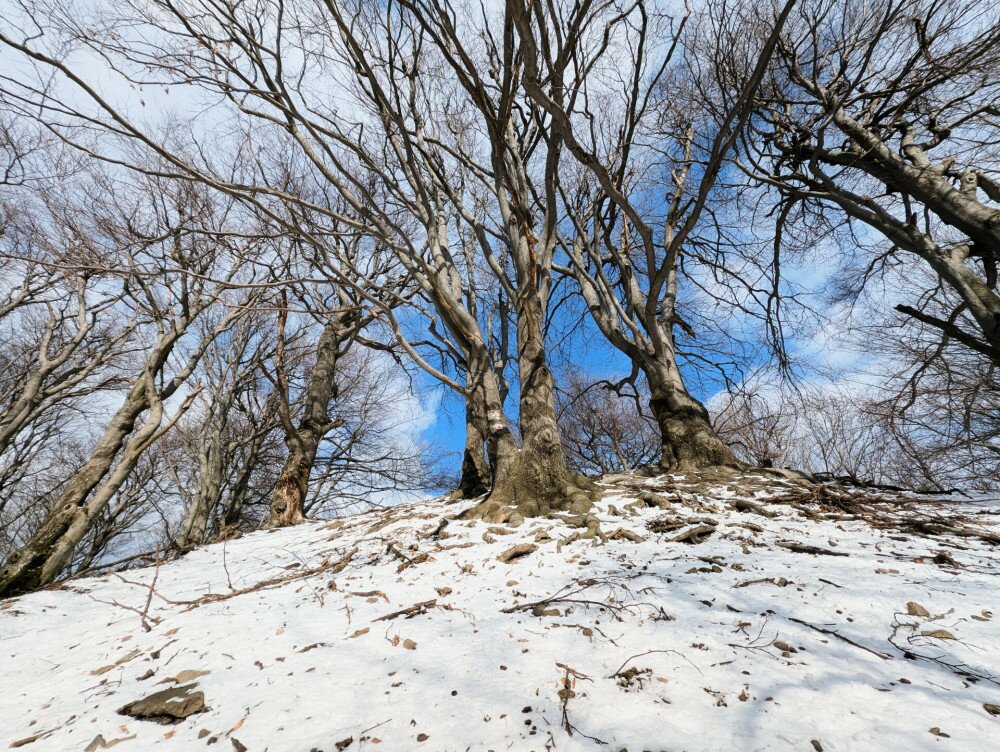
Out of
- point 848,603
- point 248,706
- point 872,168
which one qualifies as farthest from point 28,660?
point 872,168

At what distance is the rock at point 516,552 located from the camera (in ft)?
8.38

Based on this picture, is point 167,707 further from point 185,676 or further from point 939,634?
point 939,634

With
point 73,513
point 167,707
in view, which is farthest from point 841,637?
point 73,513

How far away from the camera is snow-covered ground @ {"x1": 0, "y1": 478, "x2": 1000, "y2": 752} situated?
1.06 m

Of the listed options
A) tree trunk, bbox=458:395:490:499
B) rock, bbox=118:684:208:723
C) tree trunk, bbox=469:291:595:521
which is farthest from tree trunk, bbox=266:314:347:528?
rock, bbox=118:684:208:723

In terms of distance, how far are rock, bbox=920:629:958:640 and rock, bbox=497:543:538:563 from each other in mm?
1806

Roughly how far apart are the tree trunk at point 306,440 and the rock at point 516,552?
4.32 m

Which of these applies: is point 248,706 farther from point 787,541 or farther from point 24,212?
point 24,212

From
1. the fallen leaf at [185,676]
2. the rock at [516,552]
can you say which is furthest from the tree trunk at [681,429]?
the fallen leaf at [185,676]

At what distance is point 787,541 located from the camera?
2428 millimetres

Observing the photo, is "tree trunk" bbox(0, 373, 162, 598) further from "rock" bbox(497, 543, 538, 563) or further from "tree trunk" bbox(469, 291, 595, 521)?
"rock" bbox(497, 543, 538, 563)

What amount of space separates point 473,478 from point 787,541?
3829 millimetres

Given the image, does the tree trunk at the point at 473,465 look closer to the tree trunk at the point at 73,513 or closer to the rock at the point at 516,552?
the rock at the point at 516,552

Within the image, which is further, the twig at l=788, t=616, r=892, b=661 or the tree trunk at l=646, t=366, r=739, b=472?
the tree trunk at l=646, t=366, r=739, b=472
